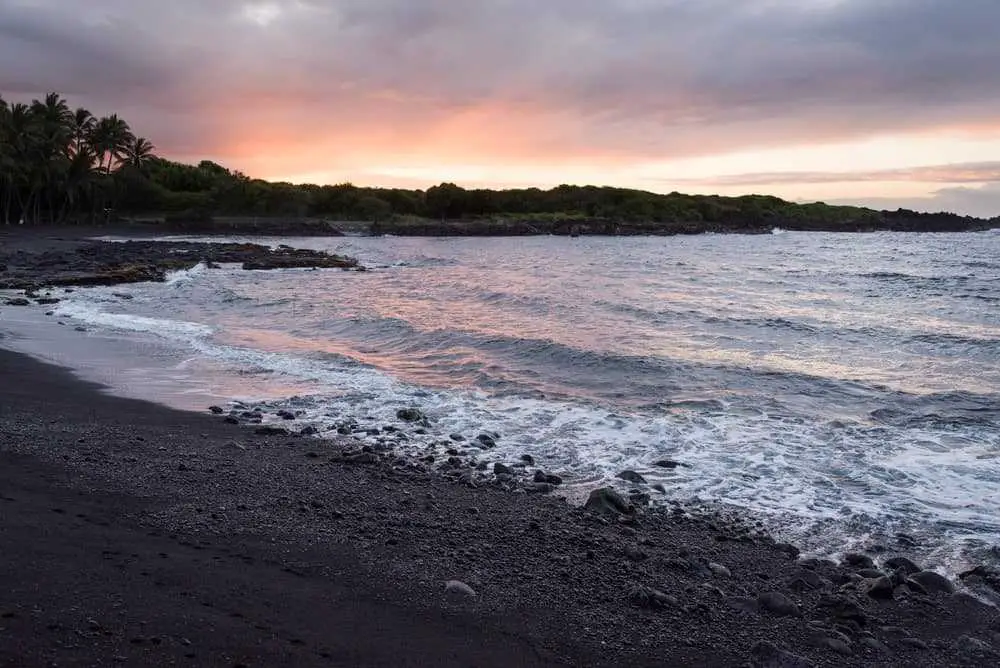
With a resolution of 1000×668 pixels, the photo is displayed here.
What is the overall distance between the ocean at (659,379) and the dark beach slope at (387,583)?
3.87ft

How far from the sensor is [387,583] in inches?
204

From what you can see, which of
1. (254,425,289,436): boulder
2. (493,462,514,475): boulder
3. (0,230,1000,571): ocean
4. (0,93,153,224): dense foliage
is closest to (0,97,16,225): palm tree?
(0,93,153,224): dense foliage

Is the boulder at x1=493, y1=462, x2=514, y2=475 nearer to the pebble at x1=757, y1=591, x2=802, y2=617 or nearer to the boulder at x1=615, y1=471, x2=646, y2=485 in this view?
the boulder at x1=615, y1=471, x2=646, y2=485

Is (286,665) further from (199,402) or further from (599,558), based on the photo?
(199,402)

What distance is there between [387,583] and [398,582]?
Answer: 0.26ft

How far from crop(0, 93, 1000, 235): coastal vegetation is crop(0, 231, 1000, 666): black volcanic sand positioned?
71.3 metres

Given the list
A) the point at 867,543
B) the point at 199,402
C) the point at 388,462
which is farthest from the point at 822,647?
the point at 199,402

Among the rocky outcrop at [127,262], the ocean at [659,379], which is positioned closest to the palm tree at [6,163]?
the rocky outcrop at [127,262]

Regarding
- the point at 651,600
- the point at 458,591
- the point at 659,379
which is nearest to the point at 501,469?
the point at 458,591

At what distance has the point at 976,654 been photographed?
15.4ft

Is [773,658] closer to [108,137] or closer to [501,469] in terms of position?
[501,469]

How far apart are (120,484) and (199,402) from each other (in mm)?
4436

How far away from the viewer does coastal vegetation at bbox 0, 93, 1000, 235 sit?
75.8 meters

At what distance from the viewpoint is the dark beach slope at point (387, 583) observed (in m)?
4.23
